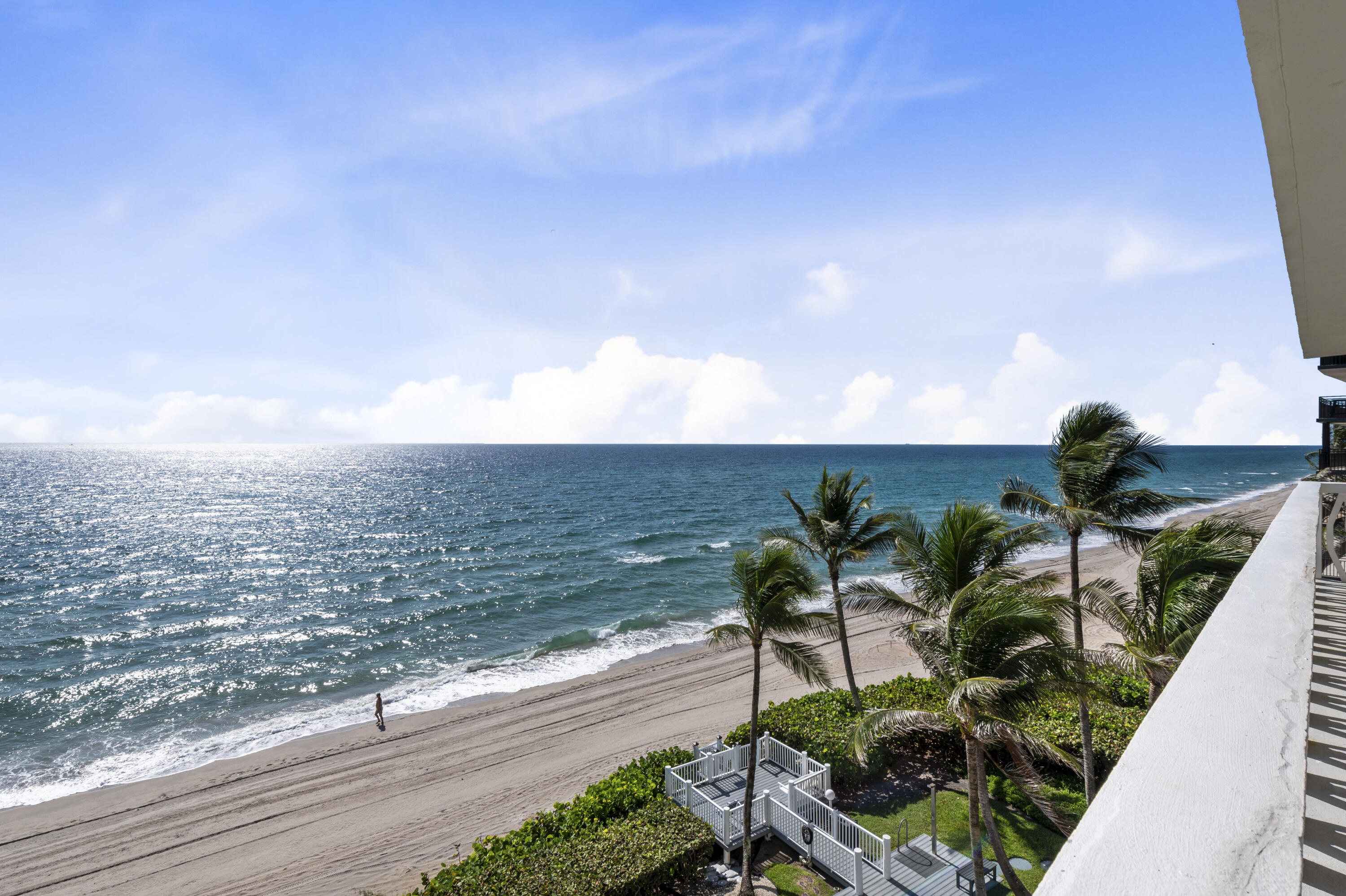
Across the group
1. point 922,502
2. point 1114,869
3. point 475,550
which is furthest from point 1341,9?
point 922,502

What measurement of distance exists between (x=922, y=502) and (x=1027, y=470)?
74.1m

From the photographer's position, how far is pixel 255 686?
2745cm

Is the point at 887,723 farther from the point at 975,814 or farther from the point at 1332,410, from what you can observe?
the point at 1332,410

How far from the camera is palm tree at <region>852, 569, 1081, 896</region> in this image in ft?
27.2

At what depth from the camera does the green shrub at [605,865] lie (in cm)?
1112

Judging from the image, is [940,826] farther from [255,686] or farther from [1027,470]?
[1027,470]

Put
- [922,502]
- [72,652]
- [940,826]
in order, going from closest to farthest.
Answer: [940,826], [72,652], [922,502]

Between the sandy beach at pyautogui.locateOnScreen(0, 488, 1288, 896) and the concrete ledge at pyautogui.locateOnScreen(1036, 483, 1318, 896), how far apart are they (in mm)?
16760

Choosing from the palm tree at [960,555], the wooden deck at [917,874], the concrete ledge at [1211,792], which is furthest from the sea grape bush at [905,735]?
the concrete ledge at [1211,792]

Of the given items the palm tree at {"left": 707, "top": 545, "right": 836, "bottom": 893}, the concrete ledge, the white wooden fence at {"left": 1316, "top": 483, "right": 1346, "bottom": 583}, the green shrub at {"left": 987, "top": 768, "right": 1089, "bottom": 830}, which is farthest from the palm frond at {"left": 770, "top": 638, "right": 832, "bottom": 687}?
the concrete ledge

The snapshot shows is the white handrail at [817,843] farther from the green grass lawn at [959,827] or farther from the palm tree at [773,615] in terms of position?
the green grass lawn at [959,827]

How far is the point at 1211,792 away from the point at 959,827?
1507 cm

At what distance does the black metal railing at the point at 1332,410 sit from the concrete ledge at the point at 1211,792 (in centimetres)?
2719

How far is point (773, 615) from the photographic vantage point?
13.1 m
